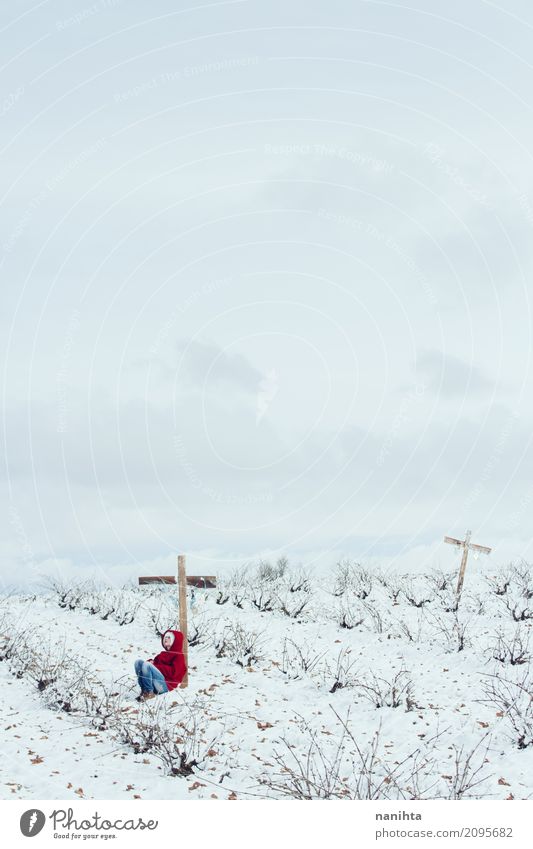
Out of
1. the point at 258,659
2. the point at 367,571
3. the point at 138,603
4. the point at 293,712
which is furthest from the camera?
the point at 367,571

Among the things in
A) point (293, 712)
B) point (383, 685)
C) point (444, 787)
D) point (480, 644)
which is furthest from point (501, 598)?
point (444, 787)

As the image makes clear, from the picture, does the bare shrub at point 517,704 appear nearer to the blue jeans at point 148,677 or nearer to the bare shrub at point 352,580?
the blue jeans at point 148,677

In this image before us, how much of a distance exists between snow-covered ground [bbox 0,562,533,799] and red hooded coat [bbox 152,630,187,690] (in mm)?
227

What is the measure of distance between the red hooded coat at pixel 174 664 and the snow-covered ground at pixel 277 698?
0.74ft

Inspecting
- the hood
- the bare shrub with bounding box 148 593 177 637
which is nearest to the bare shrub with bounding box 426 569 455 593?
the bare shrub with bounding box 148 593 177 637

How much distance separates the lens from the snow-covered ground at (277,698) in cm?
869

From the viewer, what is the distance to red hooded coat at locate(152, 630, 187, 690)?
1259 cm

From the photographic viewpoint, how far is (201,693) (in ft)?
40.7

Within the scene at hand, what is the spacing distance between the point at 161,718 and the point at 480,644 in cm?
750

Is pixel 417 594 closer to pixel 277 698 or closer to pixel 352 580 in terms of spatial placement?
pixel 352 580

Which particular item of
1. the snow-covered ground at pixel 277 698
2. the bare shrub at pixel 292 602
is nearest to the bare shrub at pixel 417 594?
the snow-covered ground at pixel 277 698

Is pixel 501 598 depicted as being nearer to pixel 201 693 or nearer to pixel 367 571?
pixel 367 571

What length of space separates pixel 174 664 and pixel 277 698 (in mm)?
1937

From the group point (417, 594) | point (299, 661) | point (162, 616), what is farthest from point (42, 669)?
point (417, 594)
